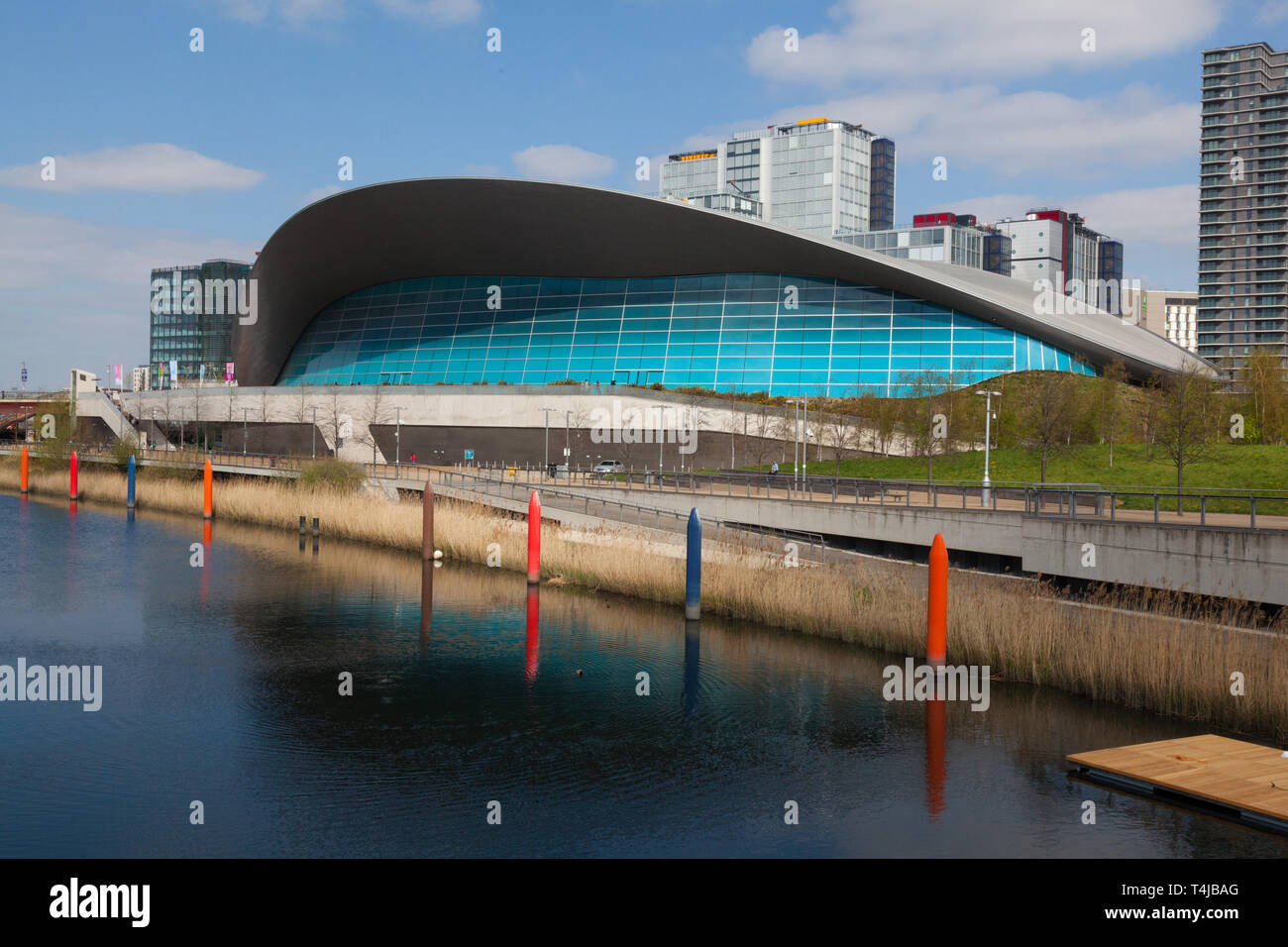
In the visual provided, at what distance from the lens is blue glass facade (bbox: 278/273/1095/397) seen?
4922cm

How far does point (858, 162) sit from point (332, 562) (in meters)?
125

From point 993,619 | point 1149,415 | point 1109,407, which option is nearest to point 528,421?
point 1109,407

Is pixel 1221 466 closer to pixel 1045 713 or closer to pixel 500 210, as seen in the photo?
pixel 1045 713

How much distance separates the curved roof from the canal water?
109ft

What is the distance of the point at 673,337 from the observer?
5425cm

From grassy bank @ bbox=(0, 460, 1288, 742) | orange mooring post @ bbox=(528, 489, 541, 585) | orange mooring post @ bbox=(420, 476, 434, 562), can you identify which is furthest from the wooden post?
orange mooring post @ bbox=(528, 489, 541, 585)

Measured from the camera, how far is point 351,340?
63.6 metres

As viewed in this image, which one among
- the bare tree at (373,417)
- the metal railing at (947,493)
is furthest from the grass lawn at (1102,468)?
the bare tree at (373,417)

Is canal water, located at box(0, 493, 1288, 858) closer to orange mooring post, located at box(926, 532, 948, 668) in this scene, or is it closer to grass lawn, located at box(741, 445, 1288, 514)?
orange mooring post, located at box(926, 532, 948, 668)

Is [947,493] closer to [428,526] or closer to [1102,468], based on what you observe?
[428,526]

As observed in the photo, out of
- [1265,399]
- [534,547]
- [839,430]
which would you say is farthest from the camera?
[839,430]

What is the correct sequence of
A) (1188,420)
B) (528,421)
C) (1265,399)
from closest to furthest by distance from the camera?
(1188,420)
(1265,399)
(528,421)

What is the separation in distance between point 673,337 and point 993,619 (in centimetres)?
3977
